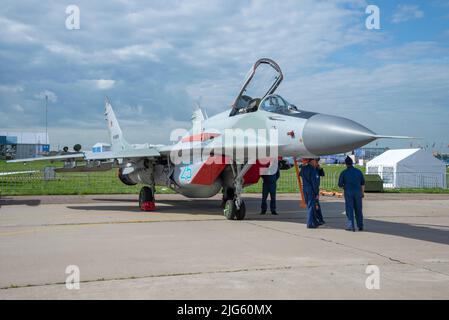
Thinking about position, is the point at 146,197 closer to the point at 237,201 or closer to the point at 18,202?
→ the point at 237,201

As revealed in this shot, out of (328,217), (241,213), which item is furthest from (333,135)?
(328,217)

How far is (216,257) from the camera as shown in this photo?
672cm

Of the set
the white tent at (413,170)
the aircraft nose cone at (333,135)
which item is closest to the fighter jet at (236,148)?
the aircraft nose cone at (333,135)

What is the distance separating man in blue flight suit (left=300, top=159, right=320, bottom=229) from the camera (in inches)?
406

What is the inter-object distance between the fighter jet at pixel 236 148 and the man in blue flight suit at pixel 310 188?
802 mm

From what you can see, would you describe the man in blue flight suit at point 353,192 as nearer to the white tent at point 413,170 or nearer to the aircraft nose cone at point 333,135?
the aircraft nose cone at point 333,135

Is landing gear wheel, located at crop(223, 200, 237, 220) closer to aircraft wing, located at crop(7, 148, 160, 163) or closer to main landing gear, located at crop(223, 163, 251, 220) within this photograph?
main landing gear, located at crop(223, 163, 251, 220)

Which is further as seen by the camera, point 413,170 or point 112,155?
point 413,170

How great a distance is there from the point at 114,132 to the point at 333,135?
1268 centimetres

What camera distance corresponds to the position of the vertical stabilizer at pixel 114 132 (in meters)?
18.4

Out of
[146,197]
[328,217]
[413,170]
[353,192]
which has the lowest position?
[328,217]

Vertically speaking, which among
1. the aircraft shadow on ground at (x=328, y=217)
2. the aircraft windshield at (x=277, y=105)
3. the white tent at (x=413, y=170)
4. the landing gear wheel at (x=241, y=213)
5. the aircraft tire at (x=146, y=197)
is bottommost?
the aircraft shadow on ground at (x=328, y=217)
